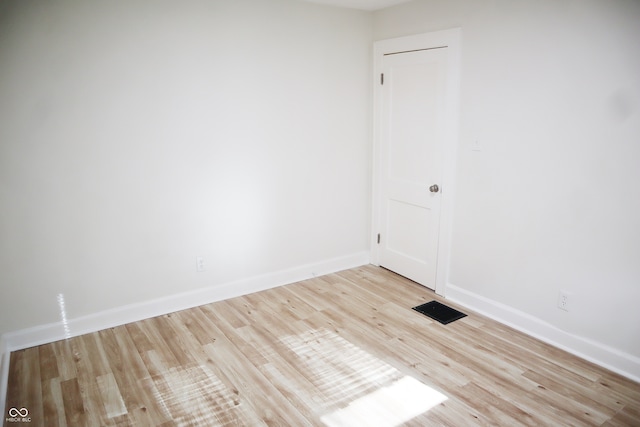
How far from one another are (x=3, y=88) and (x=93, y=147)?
59cm

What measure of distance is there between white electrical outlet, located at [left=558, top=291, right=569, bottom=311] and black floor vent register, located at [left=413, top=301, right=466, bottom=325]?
713 mm

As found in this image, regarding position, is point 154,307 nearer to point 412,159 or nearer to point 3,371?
point 3,371

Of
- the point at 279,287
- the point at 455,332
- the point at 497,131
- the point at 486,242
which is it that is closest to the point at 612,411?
the point at 455,332

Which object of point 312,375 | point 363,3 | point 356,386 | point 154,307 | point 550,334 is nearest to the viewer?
point 356,386

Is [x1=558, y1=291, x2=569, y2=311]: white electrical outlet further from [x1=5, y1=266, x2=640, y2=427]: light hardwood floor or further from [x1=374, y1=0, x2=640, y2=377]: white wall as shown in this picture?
Answer: [x1=5, y1=266, x2=640, y2=427]: light hardwood floor

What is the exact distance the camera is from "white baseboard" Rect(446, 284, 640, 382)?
2.49 m

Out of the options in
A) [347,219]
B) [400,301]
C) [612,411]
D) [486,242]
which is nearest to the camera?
[612,411]

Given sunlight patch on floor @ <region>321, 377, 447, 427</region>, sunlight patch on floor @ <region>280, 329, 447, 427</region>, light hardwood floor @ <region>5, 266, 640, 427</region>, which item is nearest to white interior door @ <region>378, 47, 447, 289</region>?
light hardwood floor @ <region>5, 266, 640, 427</region>

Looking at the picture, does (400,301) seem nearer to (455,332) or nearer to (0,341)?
(455,332)

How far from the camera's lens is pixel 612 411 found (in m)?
2.22

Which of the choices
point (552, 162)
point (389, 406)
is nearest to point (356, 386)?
point (389, 406)

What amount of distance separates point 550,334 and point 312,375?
5.47 feet

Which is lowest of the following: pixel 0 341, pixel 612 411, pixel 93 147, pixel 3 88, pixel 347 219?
pixel 612 411

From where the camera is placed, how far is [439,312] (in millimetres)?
3311
